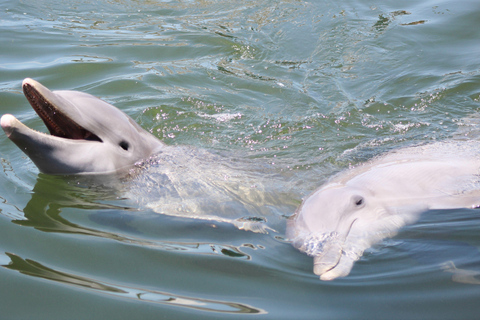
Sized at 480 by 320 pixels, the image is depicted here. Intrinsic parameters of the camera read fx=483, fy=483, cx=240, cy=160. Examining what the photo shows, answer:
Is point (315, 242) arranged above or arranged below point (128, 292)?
above

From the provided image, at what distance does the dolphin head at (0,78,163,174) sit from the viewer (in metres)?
4.20

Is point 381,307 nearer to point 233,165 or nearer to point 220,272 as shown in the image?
point 220,272

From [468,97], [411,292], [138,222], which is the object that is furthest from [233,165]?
[468,97]

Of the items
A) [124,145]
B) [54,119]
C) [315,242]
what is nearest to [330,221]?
[315,242]

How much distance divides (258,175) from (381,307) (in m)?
2.42

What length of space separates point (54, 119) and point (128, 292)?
6.41ft

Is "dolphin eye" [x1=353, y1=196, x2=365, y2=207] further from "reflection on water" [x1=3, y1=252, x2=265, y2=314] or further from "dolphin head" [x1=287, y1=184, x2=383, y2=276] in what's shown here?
"reflection on water" [x1=3, y1=252, x2=265, y2=314]

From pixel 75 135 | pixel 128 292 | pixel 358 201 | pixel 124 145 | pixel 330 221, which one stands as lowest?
pixel 128 292

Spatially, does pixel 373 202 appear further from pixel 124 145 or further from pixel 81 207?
pixel 81 207

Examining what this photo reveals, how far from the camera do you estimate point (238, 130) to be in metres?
7.16

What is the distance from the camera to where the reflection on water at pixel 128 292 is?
3.14 meters

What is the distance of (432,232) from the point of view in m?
4.06

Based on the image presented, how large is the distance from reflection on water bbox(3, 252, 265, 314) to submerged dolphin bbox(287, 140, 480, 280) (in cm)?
78

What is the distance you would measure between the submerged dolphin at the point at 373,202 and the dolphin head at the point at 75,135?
1.87 m
